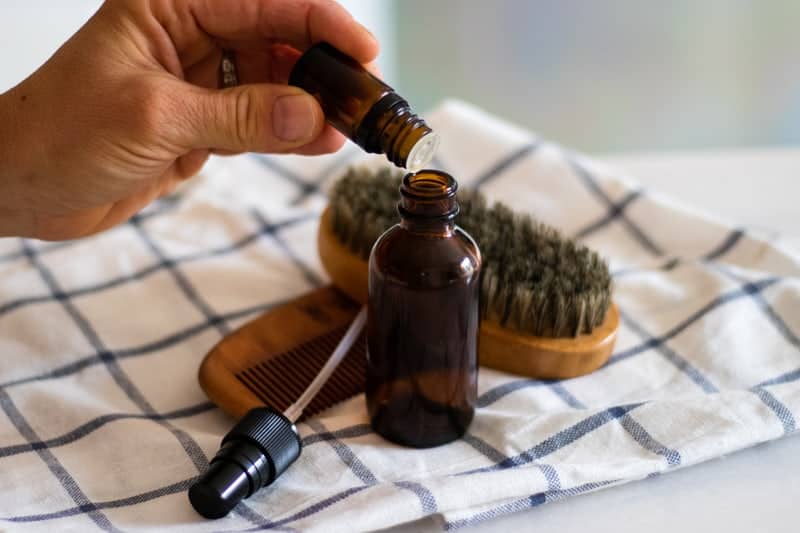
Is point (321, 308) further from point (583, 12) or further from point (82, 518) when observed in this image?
point (583, 12)

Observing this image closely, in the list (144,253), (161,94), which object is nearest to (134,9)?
(161,94)

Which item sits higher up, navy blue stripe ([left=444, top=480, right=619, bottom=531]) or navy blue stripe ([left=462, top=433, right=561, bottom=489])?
navy blue stripe ([left=462, top=433, right=561, bottom=489])

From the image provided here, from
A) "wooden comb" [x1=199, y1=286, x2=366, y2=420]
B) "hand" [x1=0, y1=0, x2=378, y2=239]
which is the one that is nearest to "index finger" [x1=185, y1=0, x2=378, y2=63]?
"hand" [x1=0, y1=0, x2=378, y2=239]

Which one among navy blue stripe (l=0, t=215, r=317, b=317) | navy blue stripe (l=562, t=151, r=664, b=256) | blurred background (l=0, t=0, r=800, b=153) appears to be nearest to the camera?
navy blue stripe (l=0, t=215, r=317, b=317)

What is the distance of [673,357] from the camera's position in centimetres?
81

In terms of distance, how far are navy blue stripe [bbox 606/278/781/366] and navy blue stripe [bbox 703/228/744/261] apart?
0.28ft

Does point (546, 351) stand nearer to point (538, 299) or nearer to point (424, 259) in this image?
point (538, 299)

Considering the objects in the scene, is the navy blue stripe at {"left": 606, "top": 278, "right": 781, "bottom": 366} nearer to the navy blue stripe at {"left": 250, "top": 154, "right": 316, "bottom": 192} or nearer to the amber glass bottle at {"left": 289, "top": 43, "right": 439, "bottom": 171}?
the amber glass bottle at {"left": 289, "top": 43, "right": 439, "bottom": 171}

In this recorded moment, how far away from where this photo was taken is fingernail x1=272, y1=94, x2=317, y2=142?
0.68 m

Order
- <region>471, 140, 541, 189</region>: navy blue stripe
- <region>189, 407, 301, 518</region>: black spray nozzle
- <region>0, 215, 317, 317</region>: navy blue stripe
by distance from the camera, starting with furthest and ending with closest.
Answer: <region>471, 140, 541, 189</region>: navy blue stripe → <region>0, 215, 317, 317</region>: navy blue stripe → <region>189, 407, 301, 518</region>: black spray nozzle

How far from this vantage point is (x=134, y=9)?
706 millimetres

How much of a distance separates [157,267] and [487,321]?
36 cm

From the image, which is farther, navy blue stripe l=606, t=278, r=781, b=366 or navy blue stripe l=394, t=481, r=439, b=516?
navy blue stripe l=606, t=278, r=781, b=366

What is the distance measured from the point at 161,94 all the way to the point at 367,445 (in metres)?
0.29
